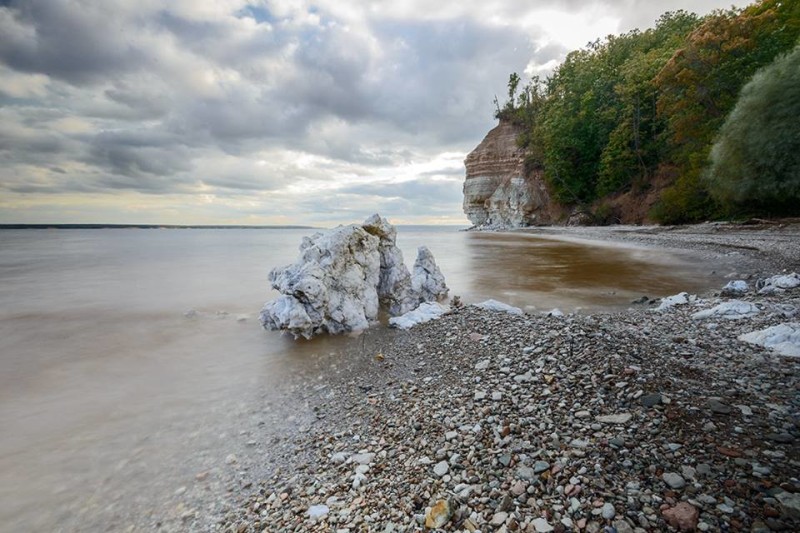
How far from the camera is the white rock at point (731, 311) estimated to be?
18.3 ft

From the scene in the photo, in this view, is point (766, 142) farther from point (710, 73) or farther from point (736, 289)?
point (736, 289)

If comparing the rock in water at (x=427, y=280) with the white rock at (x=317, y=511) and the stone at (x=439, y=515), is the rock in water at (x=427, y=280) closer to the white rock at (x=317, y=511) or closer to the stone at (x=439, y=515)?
the white rock at (x=317, y=511)

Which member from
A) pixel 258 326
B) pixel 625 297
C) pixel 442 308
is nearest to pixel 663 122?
pixel 625 297

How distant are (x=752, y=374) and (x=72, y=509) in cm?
629

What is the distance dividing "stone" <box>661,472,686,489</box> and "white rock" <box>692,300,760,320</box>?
4.81 metres

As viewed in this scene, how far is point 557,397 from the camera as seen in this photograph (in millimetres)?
3201

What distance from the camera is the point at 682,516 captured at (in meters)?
1.89

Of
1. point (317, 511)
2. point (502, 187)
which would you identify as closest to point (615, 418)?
point (317, 511)

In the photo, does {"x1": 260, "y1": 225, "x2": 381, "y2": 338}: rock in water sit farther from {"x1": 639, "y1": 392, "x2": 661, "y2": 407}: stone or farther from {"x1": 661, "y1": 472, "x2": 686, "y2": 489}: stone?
{"x1": 661, "y1": 472, "x2": 686, "y2": 489}: stone

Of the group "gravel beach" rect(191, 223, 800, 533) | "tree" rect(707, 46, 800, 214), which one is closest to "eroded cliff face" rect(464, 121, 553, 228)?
"tree" rect(707, 46, 800, 214)

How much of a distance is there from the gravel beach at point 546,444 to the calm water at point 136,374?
0.65m

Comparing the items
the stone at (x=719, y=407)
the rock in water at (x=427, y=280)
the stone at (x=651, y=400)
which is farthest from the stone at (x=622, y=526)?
the rock in water at (x=427, y=280)

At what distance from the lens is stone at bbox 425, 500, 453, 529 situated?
7.17 ft

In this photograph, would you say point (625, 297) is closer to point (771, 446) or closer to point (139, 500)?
point (771, 446)
